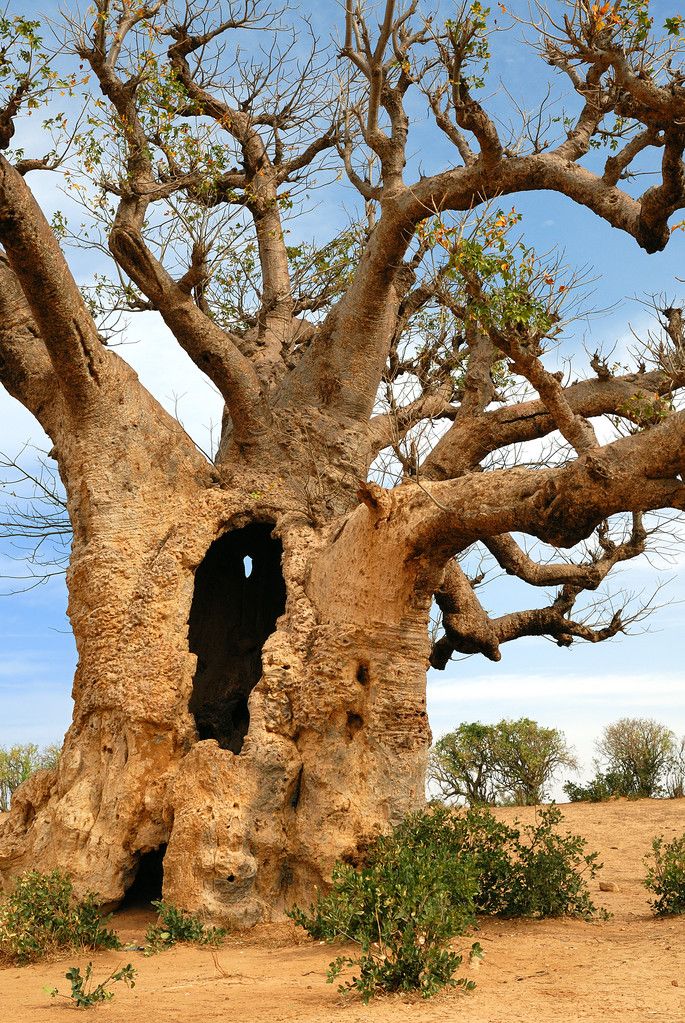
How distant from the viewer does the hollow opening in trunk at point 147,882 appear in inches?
324

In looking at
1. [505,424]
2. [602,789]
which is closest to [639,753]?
[602,789]

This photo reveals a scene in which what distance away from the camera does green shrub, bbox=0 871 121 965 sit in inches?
264

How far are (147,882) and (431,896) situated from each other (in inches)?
155

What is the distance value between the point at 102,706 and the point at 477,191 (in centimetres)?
498

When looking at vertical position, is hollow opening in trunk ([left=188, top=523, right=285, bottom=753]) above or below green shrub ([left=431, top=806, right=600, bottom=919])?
above

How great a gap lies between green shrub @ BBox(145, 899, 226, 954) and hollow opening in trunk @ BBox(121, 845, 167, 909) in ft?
3.48

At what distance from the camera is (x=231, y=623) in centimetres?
1005

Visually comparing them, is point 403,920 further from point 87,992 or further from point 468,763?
point 468,763

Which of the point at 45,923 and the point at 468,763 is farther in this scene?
the point at 468,763

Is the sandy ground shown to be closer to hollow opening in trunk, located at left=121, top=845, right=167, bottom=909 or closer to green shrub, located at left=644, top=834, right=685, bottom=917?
green shrub, located at left=644, top=834, right=685, bottom=917

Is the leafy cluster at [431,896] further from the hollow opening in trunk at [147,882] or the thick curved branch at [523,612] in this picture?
the thick curved branch at [523,612]

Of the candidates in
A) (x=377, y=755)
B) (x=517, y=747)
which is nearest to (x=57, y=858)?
(x=377, y=755)

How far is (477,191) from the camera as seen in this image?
26.7ft

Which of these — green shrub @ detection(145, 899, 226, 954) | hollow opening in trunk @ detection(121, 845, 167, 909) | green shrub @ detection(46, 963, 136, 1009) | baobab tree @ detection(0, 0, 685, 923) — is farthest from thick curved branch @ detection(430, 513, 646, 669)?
green shrub @ detection(46, 963, 136, 1009)
